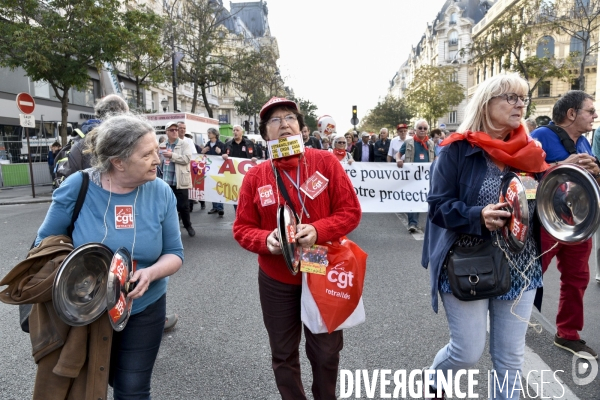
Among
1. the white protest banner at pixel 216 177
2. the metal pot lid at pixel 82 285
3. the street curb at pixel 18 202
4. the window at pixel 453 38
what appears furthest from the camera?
the window at pixel 453 38

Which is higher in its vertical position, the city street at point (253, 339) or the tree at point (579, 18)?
the tree at point (579, 18)

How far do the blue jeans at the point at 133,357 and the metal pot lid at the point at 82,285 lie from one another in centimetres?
37

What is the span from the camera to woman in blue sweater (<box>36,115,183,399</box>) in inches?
90.8

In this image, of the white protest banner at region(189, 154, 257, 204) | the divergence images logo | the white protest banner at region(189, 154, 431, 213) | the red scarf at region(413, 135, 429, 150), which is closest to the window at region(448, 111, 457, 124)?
the red scarf at region(413, 135, 429, 150)

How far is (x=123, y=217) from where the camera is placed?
234 centimetres

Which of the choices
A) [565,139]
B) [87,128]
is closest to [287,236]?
[87,128]

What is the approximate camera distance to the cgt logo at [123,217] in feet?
7.63

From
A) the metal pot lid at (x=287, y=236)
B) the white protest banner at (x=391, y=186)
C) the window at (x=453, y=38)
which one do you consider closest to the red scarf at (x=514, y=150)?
the metal pot lid at (x=287, y=236)

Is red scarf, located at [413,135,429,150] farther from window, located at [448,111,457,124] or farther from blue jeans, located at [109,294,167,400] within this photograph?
window, located at [448,111,457,124]

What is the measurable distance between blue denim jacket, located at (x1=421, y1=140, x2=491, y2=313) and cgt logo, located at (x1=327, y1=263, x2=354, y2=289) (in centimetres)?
51

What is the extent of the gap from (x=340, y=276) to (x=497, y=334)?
92cm

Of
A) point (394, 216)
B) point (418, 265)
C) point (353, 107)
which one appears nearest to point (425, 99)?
point (353, 107)

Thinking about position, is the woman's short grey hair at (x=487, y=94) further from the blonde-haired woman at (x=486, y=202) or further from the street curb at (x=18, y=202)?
the street curb at (x=18, y=202)

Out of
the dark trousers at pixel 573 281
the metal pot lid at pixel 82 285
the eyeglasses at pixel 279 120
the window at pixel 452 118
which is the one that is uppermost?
the window at pixel 452 118
